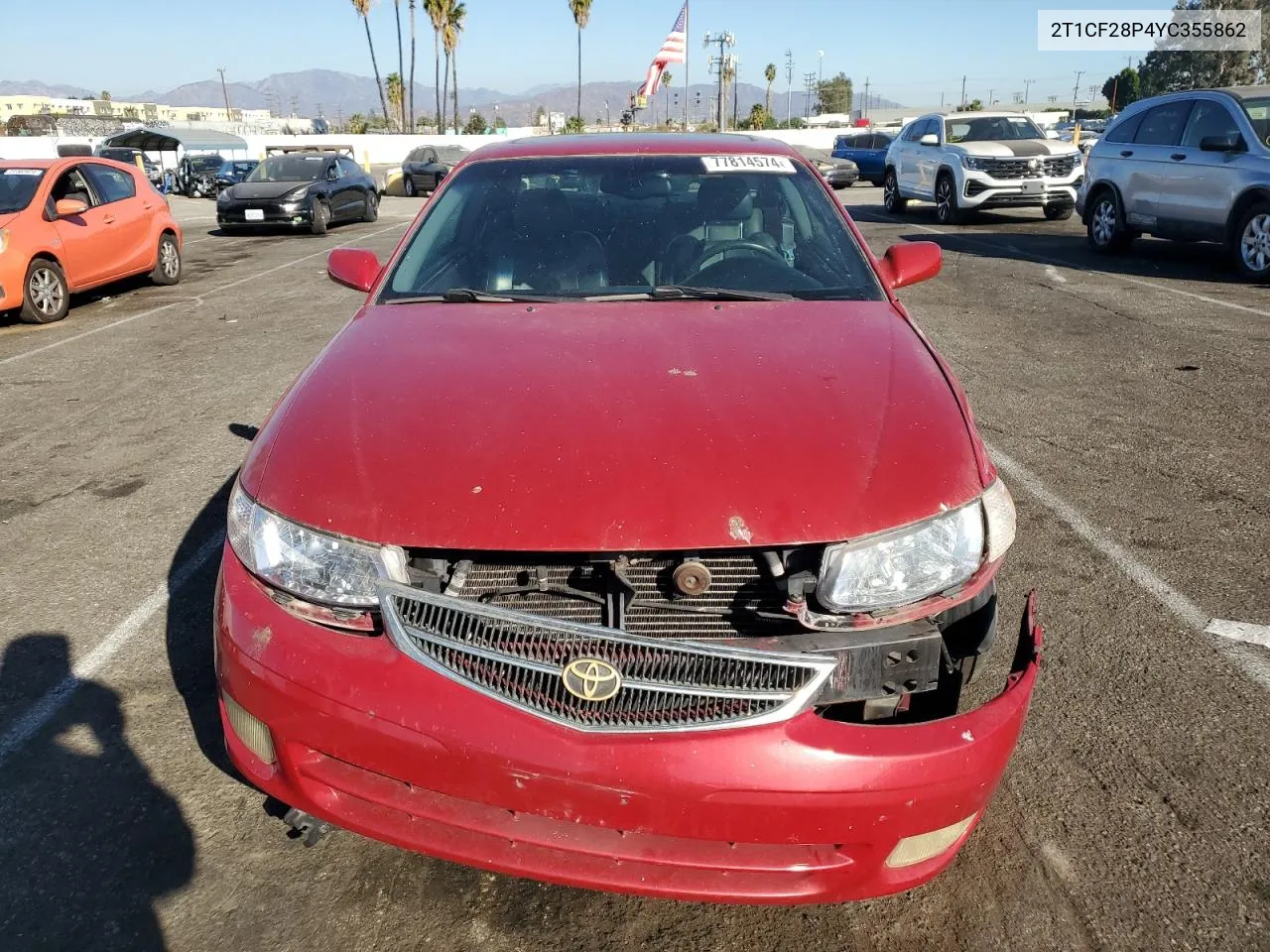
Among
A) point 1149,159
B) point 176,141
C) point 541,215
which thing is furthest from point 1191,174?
point 176,141

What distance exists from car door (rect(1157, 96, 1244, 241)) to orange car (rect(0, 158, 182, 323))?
38.2 feet

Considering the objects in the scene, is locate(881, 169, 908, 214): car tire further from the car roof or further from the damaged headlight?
the damaged headlight

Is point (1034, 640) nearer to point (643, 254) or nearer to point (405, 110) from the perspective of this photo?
point (643, 254)

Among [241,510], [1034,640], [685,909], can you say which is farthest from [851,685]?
[241,510]

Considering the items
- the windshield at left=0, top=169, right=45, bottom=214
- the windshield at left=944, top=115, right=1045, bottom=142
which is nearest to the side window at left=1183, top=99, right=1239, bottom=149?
the windshield at left=944, top=115, right=1045, bottom=142

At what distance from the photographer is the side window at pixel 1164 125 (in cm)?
1108

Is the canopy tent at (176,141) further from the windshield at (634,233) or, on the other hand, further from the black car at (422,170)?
the windshield at (634,233)

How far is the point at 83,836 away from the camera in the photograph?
2506mm

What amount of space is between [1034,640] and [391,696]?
4.66 ft

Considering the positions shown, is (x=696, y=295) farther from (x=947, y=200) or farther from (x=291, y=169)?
(x=291, y=169)

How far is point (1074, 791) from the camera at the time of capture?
104 inches

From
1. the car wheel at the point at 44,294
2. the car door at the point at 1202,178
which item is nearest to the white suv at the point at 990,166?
the car door at the point at 1202,178

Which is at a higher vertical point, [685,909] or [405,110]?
[405,110]

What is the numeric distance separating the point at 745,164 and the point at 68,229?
916 cm
